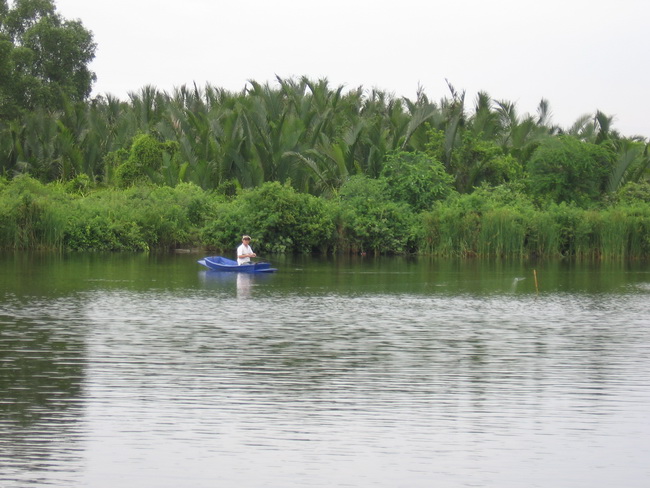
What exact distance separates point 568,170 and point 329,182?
11.9m

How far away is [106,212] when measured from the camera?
4803 centimetres

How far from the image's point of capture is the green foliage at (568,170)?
170ft

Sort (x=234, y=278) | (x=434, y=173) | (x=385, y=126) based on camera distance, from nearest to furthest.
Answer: (x=234, y=278) < (x=434, y=173) < (x=385, y=126)

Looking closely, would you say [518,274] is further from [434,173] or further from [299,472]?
[299,472]

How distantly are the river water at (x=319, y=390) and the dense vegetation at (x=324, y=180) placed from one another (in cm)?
2036

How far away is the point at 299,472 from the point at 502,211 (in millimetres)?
37398

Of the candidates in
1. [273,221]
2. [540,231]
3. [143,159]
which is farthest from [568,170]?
[143,159]

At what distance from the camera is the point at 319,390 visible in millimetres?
13352

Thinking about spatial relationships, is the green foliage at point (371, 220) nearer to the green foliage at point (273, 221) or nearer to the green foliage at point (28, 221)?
the green foliage at point (273, 221)

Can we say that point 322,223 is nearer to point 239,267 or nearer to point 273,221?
point 273,221

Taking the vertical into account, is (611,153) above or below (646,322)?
above

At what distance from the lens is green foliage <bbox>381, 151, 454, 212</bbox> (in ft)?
164

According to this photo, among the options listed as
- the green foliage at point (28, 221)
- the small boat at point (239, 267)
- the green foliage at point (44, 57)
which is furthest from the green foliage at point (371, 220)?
the green foliage at point (44, 57)

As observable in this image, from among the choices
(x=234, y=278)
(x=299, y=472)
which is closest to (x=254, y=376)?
(x=299, y=472)
